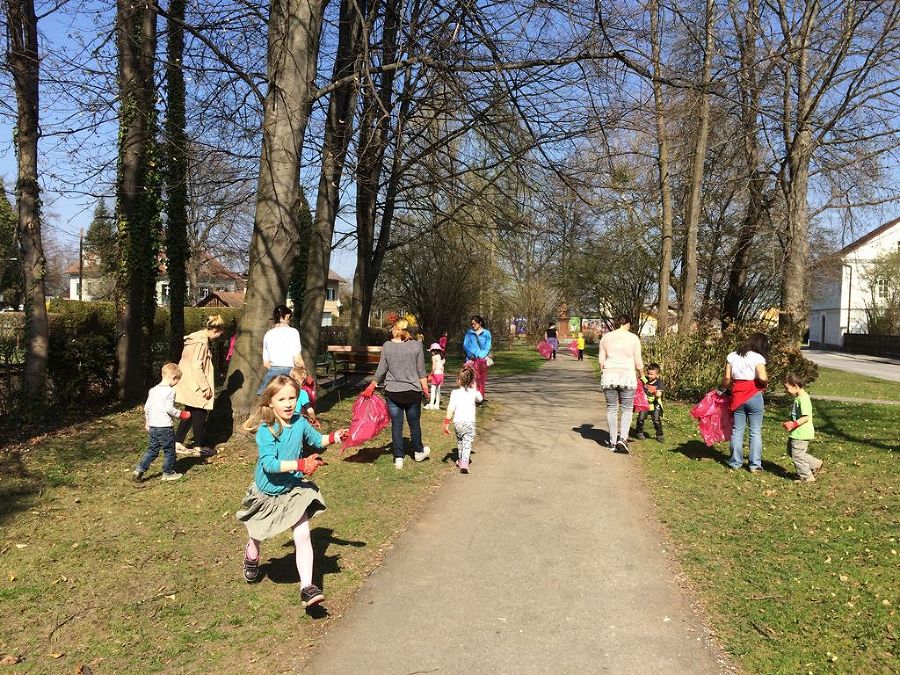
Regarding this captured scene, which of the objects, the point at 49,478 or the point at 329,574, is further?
the point at 49,478

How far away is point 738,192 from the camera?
20.7 metres

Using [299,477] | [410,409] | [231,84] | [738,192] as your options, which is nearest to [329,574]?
[299,477]

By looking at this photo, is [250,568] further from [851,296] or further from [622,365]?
[851,296]

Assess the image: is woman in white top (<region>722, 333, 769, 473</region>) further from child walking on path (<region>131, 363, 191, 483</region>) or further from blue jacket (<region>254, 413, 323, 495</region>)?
child walking on path (<region>131, 363, 191, 483</region>)

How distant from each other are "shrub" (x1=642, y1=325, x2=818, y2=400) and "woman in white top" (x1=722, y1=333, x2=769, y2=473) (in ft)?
18.8

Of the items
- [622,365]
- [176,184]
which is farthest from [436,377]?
[176,184]

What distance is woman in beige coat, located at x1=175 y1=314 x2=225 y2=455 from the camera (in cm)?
784

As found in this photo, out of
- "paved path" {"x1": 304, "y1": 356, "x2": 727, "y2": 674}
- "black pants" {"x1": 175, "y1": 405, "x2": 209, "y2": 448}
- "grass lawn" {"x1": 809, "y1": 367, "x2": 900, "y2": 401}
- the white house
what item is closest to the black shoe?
"paved path" {"x1": 304, "y1": 356, "x2": 727, "y2": 674}

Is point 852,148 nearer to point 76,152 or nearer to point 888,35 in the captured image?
point 888,35

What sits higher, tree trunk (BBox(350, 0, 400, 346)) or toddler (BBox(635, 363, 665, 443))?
tree trunk (BBox(350, 0, 400, 346))

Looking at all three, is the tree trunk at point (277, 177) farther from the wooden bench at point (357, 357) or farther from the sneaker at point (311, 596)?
the wooden bench at point (357, 357)

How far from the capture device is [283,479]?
4223mm

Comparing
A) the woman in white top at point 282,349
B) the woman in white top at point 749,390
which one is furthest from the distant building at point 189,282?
the woman in white top at point 749,390

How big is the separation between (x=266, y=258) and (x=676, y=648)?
6.59m
